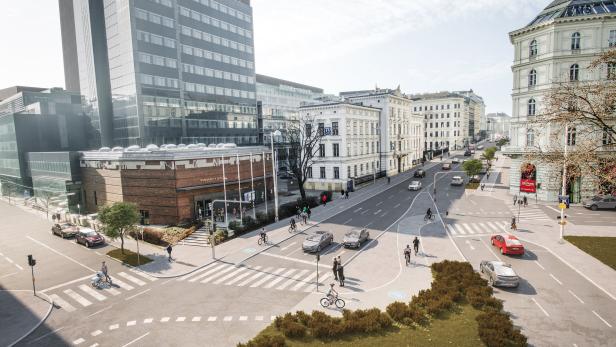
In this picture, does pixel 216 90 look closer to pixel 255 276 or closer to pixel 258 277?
pixel 255 276

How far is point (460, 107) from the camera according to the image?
129m

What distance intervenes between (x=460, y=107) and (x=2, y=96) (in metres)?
163

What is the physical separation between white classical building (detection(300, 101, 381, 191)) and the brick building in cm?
1827

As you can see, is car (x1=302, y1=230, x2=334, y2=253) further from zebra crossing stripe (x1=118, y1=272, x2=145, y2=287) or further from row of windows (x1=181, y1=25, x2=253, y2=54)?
row of windows (x1=181, y1=25, x2=253, y2=54)

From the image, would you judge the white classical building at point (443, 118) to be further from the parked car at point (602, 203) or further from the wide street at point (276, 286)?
the wide street at point (276, 286)

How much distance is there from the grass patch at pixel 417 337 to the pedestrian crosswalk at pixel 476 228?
1848 centimetres

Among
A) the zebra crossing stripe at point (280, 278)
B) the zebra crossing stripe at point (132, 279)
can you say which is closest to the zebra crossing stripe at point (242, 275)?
the zebra crossing stripe at point (280, 278)

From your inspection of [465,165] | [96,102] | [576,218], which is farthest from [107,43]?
[576,218]

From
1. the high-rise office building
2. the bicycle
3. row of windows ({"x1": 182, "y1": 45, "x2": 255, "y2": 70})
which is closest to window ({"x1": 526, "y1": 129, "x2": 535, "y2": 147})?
the bicycle

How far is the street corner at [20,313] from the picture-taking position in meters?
18.2

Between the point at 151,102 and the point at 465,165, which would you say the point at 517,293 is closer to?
the point at 465,165

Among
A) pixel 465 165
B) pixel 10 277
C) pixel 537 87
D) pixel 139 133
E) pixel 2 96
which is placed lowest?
pixel 10 277

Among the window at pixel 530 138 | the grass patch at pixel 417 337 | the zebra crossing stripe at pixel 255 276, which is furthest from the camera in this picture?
the window at pixel 530 138

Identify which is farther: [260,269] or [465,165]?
[465,165]
